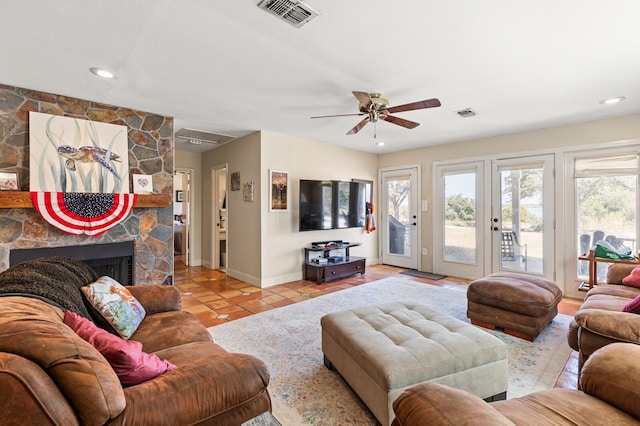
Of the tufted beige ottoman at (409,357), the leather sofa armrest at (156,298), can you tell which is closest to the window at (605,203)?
the tufted beige ottoman at (409,357)

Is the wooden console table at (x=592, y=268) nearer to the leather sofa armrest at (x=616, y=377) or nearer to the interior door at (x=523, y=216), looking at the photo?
the interior door at (x=523, y=216)

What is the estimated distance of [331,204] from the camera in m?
5.15

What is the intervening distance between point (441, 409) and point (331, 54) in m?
2.24

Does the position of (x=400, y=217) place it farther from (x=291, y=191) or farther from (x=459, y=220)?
(x=291, y=191)

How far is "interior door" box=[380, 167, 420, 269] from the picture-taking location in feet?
19.1

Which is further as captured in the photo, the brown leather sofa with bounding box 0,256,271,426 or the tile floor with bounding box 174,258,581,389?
the tile floor with bounding box 174,258,581,389

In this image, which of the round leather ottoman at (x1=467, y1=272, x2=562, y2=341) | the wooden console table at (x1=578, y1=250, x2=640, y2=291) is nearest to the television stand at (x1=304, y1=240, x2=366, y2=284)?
the round leather ottoman at (x1=467, y1=272, x2=562, y2=341)

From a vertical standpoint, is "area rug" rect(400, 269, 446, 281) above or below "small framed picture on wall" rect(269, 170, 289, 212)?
below

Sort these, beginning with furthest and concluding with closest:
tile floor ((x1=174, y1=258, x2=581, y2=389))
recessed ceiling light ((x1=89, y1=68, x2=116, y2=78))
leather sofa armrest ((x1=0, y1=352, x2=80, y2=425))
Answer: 1. tile floor ((x1=174, y1=258, x2=581, y2=389))
2. recessed ceiling light ((x1=89, y1=68, x2=116, y2=78))
3. leather sofa armrest ((x1=0, y1=352, x2=80, y2=425))

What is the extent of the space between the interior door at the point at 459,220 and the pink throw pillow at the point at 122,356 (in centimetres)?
492

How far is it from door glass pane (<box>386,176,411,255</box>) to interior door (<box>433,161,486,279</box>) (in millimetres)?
632

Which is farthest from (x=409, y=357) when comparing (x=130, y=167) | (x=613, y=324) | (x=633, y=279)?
(x=130, y=167)

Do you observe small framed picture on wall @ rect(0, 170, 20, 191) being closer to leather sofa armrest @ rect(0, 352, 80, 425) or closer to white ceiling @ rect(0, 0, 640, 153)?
white ceiling @ rect(0, 0, 640, 153)

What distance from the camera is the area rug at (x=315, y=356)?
1789mm
